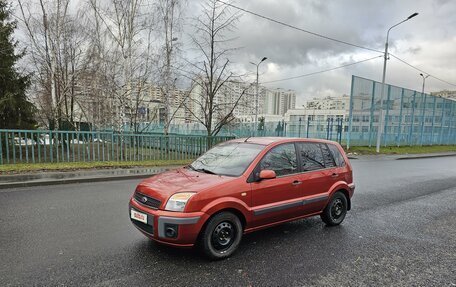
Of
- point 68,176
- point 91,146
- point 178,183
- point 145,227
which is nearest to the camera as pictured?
point 145,227

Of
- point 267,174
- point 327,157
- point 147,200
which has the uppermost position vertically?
point 327,157

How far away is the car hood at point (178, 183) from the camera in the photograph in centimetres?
340

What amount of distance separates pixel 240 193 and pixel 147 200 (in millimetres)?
1230

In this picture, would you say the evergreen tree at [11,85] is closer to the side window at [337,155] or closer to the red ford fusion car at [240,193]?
the red ford fusion car at [240,193]

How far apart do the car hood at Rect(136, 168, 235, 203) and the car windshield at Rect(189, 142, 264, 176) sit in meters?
0.21

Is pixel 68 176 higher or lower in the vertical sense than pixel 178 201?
lower

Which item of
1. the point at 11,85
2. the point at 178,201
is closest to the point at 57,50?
the point at 11,85

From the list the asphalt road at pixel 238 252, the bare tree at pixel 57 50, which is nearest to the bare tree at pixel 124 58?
the bare tree at pixel 57 50

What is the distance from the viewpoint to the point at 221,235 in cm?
353

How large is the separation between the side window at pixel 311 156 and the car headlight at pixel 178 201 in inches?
82.6

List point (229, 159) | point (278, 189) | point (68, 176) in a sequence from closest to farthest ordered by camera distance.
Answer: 1. point (278, 189)
2. point (229, 159)
3. point (68, 176)

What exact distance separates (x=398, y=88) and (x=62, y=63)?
28.3 metres

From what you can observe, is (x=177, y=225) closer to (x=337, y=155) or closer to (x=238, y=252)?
(x=238, y=252)

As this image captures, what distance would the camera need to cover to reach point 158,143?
12852 mm
